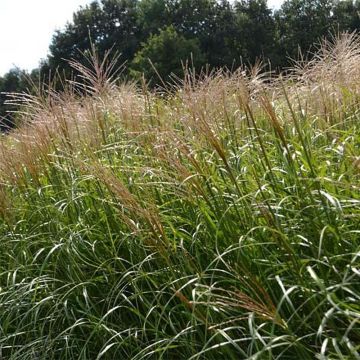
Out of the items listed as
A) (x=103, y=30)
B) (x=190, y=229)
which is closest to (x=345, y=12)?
(x=103, y=30)

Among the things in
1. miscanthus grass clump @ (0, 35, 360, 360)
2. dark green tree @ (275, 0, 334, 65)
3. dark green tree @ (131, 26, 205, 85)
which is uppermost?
miscanthus grass clump @ (0, 35, 360, 360)

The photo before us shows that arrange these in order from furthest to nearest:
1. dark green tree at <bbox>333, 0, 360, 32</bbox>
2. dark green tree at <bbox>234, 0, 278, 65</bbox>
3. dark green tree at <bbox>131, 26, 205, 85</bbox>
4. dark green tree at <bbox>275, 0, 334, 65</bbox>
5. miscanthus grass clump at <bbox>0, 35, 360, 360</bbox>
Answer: dark green tree at <bbox>234, 0, 278, 65</bbox> < dark green tree at <bbox>275, 0, 334, 65</bbox> < dark green tree at <bbox>131, 26, 205, 85</bbox> < dark green tree at <bbox>333, 0, 360, 32</bbox> < miscanthus grass clump at <bbox>0, 35, 360, 360</bbox>

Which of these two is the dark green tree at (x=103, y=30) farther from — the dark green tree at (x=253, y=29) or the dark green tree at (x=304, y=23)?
the dark green tree at (x=304, y=23)

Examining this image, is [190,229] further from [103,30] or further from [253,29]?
[103,30]

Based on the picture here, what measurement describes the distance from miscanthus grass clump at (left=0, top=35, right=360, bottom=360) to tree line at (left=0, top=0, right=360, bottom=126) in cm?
1927

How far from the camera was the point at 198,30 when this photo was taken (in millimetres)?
36875

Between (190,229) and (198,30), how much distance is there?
34.9 m

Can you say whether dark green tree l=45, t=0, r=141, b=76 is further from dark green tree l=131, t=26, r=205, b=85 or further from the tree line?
dark green tree l=131, t=26, r=205, b=85

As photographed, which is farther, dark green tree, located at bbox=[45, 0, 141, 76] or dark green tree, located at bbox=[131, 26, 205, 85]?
dark green tree, located at bbox=[45, 0, 141, 76]

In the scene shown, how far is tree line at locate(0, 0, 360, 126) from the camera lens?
90.6 feet

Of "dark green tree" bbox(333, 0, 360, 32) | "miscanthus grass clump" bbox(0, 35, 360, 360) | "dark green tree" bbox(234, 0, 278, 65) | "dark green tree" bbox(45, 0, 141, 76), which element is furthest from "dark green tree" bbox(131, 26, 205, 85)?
"miscanthus grass clump" bbox(0, 35, 360, 360)

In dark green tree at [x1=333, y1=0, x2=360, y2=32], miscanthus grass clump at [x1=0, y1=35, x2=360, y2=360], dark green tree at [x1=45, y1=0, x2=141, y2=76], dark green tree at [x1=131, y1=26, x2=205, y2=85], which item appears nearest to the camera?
miscanthus grass clump at [x1=0, y1=35, x2=360, y2=360]

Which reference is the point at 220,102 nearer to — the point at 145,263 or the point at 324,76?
the point at 324,76

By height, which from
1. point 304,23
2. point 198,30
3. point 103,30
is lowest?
point 304,23
